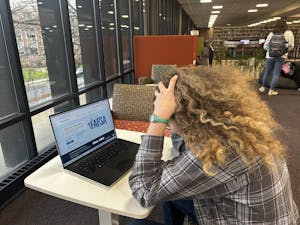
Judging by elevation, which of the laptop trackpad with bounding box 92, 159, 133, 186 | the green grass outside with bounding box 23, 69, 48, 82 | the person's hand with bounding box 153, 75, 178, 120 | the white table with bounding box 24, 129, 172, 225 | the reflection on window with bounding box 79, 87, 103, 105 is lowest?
the reflection on window with bounding box 79, 87, 103, 105

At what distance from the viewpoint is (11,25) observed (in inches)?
73.1

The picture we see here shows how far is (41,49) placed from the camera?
95.7 inches

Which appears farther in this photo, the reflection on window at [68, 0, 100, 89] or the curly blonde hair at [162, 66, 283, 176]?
the reflection on window at [68, 0, 100, 89]

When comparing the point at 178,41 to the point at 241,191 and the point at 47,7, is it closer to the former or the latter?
the point at 47,7

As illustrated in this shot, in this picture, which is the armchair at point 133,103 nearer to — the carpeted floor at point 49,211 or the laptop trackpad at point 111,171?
the carpeted floor at point 49,211

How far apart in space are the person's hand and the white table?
0.34 metres

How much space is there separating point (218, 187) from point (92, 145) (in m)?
0.66

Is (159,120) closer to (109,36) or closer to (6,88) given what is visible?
(6,88)

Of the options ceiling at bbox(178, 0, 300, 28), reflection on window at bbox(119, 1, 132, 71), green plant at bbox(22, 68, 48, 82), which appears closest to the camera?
green plant at bbox(22, 68, 48, 82)

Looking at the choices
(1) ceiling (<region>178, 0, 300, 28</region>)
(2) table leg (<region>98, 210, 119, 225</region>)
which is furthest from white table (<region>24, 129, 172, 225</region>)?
(1) ceiling (<region>178, 0, 300, 28</region>)

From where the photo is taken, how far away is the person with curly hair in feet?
2.45

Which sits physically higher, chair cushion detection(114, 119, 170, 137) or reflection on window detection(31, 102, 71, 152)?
chair cushion detection(114, 119, 170, 137)

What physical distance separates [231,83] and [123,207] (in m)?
0.59

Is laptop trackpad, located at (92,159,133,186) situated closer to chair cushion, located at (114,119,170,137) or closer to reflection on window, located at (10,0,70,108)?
chair cushion, located at (114,119,170,137)
